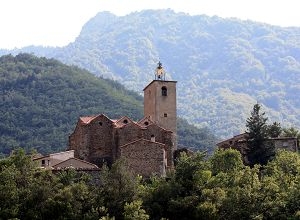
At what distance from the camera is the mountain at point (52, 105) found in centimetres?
14138

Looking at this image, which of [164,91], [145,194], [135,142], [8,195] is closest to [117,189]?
[145,194]

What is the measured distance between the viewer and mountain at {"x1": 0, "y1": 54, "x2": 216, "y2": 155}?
464 ft

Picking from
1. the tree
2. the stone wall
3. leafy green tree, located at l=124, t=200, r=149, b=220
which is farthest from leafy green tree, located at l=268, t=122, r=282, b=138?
leafy green tree, located at l=124, t=200, r=149, b=220

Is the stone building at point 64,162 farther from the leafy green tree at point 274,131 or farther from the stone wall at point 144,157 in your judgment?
the leafy green tree at point 274,131

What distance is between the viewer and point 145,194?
49156 millimetres

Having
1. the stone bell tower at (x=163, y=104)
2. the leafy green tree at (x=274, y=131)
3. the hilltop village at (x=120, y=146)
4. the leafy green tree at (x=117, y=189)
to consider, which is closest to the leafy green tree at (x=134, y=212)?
the leafy green tree at (x=117, y=189)

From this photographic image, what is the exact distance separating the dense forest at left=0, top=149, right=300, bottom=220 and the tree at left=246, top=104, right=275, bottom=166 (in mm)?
10413

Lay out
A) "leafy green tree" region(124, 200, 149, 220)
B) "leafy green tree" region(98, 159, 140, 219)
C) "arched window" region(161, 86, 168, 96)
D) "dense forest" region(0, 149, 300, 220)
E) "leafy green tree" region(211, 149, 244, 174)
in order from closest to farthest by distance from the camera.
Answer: "leafy green tree" region(124, 200, 149, 220)
"dense forest" region(0, 149, 300, 220)
"leafy green tree" region(98, 159, 140, 219)
"leafy green tree" region(211, 149, 244, 174)
"arched window" region(161, 86, 168, 96)

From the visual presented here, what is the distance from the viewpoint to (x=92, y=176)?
178ft

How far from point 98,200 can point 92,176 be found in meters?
6.21

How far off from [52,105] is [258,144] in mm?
101511

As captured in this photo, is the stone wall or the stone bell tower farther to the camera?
the stone bell tower

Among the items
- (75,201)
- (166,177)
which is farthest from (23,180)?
(166,177)

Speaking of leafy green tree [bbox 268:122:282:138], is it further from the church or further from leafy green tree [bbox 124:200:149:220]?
leafy green tree [bbox 124:200:149:220]
